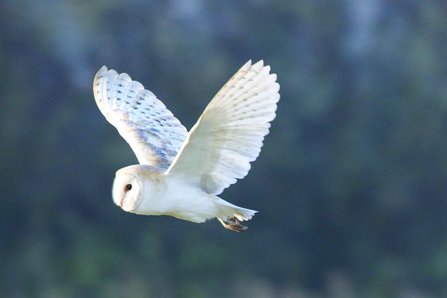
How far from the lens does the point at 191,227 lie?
2422cm

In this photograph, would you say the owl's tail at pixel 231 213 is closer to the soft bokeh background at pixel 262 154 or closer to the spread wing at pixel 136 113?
the spread wing at pixel 136 113

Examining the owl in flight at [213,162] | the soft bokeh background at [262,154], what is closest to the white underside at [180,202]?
the owl in flight at [213,162]

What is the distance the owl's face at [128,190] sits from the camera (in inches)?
237

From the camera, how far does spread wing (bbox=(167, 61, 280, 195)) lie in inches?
228

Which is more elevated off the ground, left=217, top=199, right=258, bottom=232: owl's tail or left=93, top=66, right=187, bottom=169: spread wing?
left=93, top=66, right=187, bottom=169: spread wing

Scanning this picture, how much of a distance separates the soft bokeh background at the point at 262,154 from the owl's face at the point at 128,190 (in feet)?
47.1

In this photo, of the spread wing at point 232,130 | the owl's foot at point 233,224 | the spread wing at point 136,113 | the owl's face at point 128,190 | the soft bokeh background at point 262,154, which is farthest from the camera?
the soft bokeh background at point 262,154

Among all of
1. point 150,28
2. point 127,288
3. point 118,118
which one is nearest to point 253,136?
point 118,118

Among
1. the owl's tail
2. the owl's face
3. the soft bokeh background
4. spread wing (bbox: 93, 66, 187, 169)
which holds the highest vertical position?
the soft bokeh background

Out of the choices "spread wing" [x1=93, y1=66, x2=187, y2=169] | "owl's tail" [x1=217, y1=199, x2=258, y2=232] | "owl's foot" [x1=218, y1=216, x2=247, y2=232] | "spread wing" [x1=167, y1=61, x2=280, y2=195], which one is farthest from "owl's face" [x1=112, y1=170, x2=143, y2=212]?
"spread wing" [x1=93, y1=66, x2=187, y2=169]

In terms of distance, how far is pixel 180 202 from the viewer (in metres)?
6.12

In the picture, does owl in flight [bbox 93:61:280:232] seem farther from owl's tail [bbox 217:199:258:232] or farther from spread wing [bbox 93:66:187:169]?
spread wing [bbox 93:66:187:169]

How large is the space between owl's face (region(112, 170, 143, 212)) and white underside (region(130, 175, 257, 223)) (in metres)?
0.03

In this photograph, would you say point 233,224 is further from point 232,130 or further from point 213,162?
point 232,130
